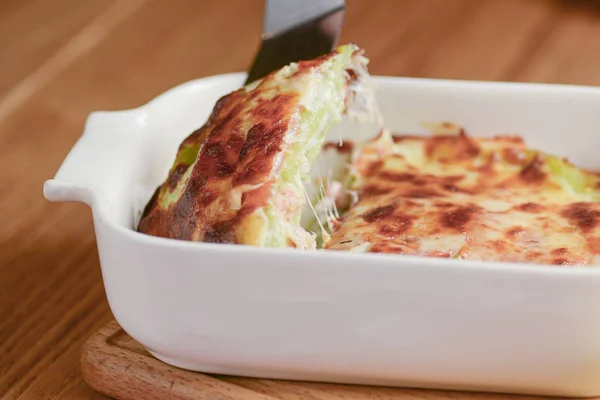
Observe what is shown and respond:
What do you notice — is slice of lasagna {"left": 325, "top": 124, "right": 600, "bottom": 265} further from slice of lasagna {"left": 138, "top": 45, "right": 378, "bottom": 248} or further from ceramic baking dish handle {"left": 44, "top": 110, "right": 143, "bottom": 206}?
ceramic baking dish handle {"left": 44, "top": 110, "right": 143, "bottom": 206}

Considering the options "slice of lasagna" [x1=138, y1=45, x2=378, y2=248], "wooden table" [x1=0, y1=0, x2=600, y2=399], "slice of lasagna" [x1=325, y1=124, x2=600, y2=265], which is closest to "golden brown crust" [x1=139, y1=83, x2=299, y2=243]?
"slice of lasagna" [x1=138, y1=45, x2=378, y2=248]

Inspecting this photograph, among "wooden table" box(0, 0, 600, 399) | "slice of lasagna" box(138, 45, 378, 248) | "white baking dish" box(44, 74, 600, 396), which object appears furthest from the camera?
"wooden table" box(0, 0, 600, 399)

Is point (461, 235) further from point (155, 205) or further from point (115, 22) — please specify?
point (115, 22)

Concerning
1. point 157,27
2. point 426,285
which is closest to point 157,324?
point 426,285

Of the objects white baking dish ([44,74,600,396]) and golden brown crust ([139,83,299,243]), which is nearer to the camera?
white baking dish ([44,74,600,396])

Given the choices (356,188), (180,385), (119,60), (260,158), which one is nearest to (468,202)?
(356,188)

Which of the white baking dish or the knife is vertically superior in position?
the knife
